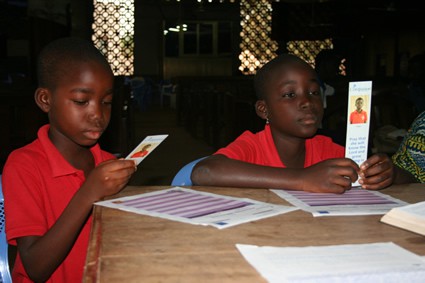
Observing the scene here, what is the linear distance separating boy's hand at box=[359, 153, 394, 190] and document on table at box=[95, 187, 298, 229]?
12.4 inches

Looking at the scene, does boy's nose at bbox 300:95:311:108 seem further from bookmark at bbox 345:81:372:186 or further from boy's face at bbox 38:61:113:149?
boy's face at bbox 38:61:113:149

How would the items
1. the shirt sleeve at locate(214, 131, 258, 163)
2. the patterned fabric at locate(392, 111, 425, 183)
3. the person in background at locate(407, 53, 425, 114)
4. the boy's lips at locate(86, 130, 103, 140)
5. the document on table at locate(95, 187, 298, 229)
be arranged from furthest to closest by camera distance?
the person in background at locate(407, 53, 425, 114)
the patterned fabric at locate(392, 111, 425, 183)
the shirt sleeve at locate(214, 131, 258, 163)
the boy's lips at locate(86, 130, 103, 140)
the document on table at locate(95, 187, 298, 229)

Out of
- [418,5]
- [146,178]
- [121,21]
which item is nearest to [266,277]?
[146,178]

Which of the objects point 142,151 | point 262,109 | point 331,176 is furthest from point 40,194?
point 262,109

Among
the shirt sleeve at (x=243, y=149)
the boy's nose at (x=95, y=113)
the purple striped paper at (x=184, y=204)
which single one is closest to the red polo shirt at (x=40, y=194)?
the boy's nose at (x=95, y=113)

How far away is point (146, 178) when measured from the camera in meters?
5.19

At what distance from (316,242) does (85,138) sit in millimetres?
742

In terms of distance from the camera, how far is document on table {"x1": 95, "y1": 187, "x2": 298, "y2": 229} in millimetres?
990

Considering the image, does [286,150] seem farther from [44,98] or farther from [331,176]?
[44,98]

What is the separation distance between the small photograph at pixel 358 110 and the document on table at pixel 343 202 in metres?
0.18

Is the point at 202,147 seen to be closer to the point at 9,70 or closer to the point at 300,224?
the point at 9,70

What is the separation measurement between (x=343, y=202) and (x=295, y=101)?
58cm

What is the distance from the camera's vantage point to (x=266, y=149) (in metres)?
1.74

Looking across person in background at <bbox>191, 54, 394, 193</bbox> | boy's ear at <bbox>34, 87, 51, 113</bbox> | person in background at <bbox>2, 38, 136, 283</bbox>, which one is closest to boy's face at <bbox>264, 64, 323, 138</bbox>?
person in background at <bbox>191, 54, 394, 193</bbox>
